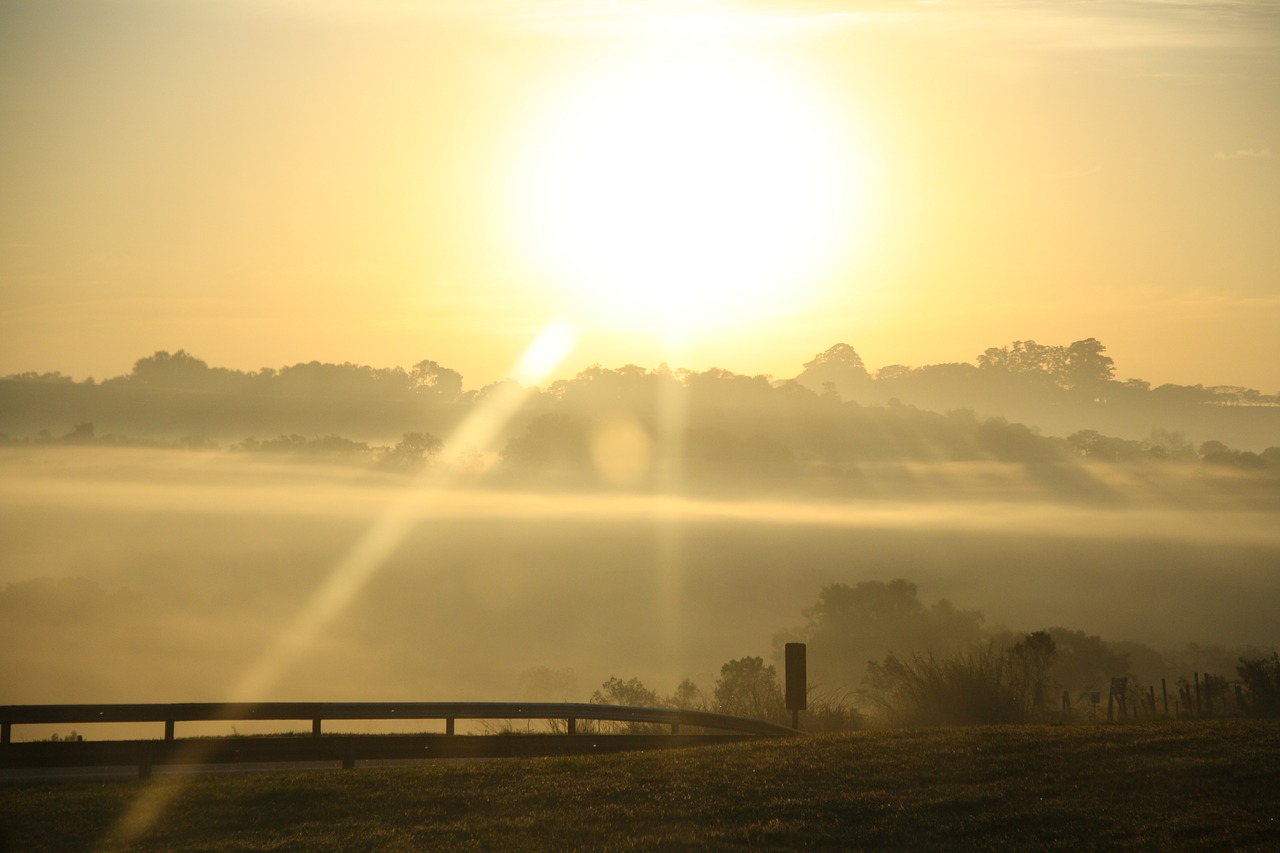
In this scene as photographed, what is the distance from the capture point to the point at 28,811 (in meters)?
14.7

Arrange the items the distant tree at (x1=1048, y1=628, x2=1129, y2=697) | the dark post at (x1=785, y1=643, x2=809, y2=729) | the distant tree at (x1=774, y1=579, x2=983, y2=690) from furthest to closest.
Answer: the distant tree at (x1=774, y1=579, x2=983, y2=690), the distant tree at (x1=1048, y1=628, x2=1129, y2=697), the dark post at (x1=785, y1=643, x2=809, y2=729)

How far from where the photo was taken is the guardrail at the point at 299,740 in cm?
1712

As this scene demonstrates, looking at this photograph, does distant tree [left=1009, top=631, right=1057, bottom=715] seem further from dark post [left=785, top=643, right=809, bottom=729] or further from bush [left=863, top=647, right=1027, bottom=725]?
dark post [left=785, top=643, right=809, bottom=729]

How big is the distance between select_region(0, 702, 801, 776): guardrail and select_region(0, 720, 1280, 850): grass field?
0.69 meters

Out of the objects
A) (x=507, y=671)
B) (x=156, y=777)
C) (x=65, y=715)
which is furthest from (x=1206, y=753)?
(x=507, y=671)

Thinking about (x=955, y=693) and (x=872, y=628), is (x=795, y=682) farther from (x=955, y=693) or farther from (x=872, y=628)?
(x=872, y=628)

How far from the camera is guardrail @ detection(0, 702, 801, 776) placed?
56.2 feet

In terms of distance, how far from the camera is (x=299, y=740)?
18.5 m

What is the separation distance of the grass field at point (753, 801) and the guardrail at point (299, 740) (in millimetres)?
685

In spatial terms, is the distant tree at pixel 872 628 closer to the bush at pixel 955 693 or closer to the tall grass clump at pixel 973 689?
the tall grass clump at pixel 973 689

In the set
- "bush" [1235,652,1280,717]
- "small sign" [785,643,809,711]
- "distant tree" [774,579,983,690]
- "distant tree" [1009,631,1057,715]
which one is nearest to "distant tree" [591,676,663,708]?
"distant tree" [1009,631,1057,715]

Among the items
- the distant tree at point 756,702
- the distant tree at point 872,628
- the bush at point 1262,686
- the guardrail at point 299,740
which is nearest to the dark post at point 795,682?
the distant tree at point 756,702

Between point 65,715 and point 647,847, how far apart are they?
9.62m

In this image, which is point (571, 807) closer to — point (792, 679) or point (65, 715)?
point (65, 715)
